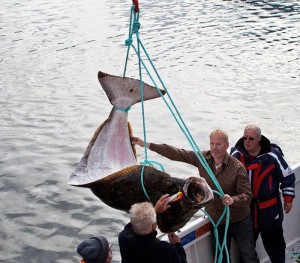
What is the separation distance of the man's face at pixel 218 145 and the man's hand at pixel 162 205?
106 centimetres

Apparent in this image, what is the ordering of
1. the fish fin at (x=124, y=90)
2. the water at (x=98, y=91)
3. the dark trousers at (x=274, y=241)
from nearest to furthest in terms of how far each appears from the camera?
the fish fin at (x=124, y=90) → the dark trousers at (x=274, y=241) → the water at (x=98, y=91)

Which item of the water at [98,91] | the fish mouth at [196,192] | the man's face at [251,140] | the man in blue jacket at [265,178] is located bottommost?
the water at [98,91]

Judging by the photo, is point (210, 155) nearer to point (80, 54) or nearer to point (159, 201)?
point (159, 201)

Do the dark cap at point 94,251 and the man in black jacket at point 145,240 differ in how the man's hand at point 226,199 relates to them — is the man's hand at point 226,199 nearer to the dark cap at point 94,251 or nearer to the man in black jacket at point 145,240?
the man in black jacket at point 145,240

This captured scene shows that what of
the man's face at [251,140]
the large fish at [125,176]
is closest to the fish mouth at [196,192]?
the large fish at [125,176]

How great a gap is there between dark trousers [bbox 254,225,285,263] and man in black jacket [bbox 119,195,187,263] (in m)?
1.80

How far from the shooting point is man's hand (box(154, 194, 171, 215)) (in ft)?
13.7

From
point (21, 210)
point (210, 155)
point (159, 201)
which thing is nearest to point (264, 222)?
point (210, 155)

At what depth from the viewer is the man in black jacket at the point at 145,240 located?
3941 mm

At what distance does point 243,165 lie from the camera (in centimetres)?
523

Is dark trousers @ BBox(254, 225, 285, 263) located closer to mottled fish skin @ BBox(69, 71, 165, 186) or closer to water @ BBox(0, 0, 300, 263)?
mottled fish skin @ BBox(69, 71, 165, 186)

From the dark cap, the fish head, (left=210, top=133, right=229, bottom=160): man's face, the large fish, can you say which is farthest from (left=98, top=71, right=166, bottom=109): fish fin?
the dark cap

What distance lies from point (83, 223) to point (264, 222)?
580 centimetres

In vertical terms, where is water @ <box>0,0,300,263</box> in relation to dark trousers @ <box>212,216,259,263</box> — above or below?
below
